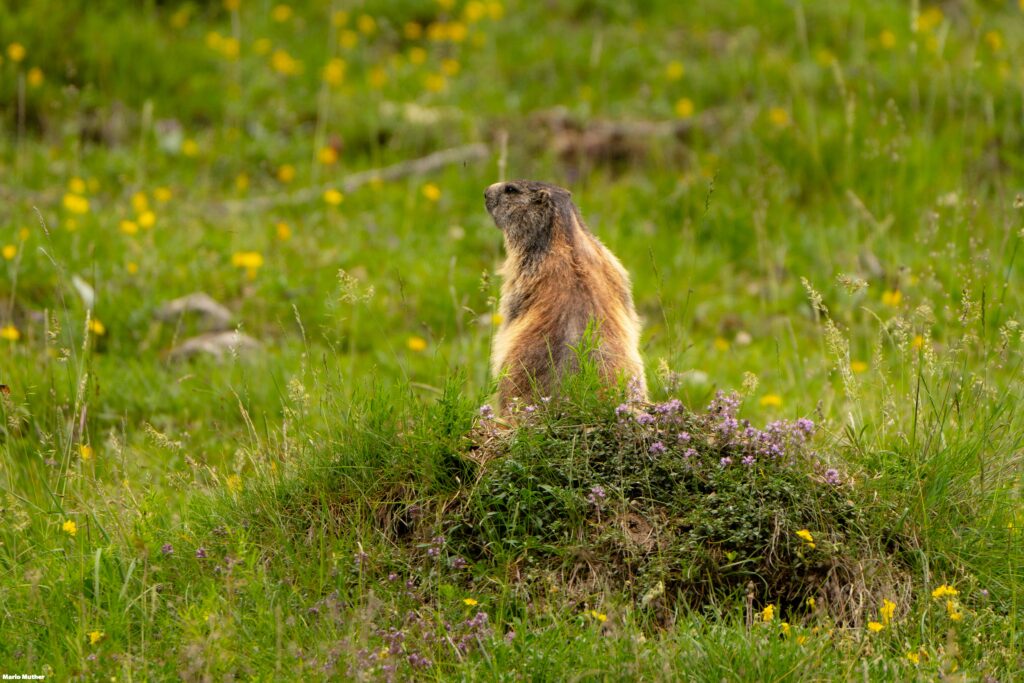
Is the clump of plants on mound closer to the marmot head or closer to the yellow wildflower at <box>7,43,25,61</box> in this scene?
the marmot head

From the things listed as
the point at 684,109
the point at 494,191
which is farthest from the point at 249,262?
the point at 684,109

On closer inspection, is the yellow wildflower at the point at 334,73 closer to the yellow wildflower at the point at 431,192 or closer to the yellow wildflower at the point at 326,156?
the yellow wildflower at the point at 326,156

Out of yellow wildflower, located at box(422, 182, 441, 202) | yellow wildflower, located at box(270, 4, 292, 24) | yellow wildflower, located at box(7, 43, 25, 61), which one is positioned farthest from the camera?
yellow wildflower, located at box(270, 4, 292, 24)

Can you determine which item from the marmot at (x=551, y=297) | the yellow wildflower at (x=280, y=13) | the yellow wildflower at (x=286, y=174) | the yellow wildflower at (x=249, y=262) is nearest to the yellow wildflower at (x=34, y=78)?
the yellow wildflower at (x=286, y=174)

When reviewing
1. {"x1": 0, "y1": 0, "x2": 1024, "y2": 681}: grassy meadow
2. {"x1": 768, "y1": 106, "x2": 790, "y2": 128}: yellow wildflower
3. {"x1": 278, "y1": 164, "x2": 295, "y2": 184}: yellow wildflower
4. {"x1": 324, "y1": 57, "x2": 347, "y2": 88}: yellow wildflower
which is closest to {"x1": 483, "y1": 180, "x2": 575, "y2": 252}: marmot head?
{"x1": 0, "y1": 0, "x2": 1024, "y2": 681}: grassy meadow

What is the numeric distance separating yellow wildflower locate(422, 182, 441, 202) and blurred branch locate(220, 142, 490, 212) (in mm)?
358

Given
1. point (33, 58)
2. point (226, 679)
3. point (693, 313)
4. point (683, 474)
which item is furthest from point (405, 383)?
point (33, 58)

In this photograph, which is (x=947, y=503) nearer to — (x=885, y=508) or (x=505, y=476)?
(x=885, y=508)

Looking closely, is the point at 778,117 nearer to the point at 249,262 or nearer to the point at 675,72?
the point at 675,72

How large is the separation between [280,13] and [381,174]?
8.45 ft

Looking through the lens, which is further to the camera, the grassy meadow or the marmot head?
the marmot head

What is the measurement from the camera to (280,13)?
1087cm

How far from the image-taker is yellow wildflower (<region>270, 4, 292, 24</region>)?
35.7 ft

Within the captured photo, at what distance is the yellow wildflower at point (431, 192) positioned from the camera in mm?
8539
